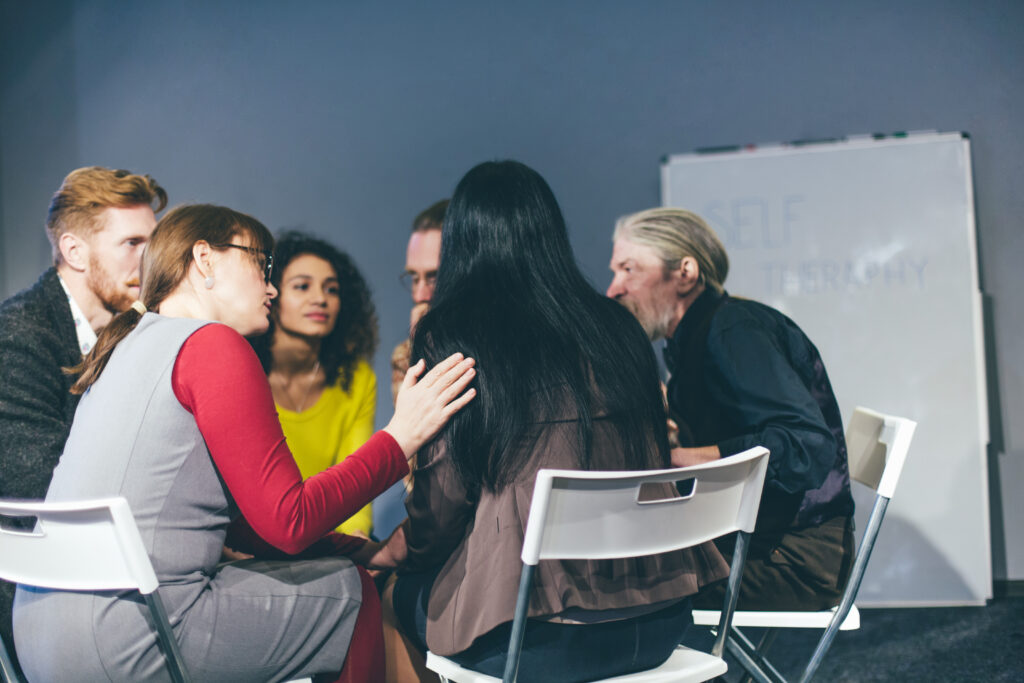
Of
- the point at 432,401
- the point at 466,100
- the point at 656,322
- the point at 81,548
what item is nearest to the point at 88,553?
the point at 81,548

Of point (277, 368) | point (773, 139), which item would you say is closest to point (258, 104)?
point (277, 368)

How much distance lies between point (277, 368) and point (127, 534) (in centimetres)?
149

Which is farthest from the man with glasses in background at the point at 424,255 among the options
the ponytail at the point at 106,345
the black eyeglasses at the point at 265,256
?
the ponytail at the point at 106,345

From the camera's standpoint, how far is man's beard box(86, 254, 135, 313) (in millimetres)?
1947

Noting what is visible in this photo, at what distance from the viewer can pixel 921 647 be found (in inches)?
105

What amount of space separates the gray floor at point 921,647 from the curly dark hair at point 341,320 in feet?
5.14

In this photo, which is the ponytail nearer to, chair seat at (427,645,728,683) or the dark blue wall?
chair seat at (427,645,728,683)

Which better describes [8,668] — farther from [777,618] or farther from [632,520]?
[777,618]

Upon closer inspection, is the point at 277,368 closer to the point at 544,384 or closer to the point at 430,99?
the point at 544,384

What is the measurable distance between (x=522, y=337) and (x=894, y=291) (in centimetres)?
249

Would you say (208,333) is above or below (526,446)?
above

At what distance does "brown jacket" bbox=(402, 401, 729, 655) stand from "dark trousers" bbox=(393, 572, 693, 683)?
0.03 meters

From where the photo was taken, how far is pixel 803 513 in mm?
1637

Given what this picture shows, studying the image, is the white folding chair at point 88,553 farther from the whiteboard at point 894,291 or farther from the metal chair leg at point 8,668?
the whiteboard at point 894,291
